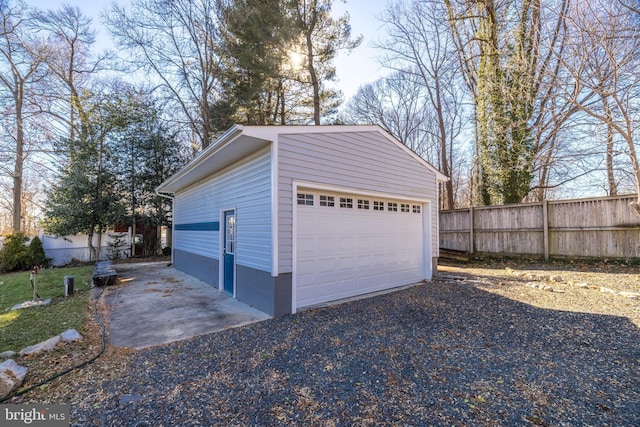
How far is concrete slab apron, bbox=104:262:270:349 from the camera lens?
4.05 metres

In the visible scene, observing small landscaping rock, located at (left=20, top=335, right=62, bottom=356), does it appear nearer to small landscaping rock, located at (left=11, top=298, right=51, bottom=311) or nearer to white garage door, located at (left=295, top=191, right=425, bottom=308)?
small landscaping rock, located at (left=11, top=298, right=51, bottom=311)

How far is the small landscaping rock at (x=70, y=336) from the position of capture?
145 inches

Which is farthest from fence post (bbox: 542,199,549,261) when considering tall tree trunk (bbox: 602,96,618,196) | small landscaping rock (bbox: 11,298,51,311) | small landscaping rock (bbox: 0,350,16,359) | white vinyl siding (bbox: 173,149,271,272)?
small landscaping rock (bbox: 11,298,51,311)

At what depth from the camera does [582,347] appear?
3412 mm

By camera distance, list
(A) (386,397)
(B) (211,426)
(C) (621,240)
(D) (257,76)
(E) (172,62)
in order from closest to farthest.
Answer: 1. (B) (211,426)
2. (A) (386,397)
3. (C) (621,240)
4. (D) (257,76)
5. (E) (172,62)

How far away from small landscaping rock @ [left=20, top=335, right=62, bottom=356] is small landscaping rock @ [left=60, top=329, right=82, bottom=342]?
0.11 m

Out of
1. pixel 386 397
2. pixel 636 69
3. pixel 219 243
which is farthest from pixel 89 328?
pixel 636 69

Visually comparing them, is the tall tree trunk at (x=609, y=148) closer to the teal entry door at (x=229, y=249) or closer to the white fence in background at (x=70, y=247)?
the teal entry door at (x=229, y=249)

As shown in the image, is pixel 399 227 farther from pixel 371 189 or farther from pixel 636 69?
pixel 636 69

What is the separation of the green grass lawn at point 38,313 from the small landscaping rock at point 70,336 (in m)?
0.24

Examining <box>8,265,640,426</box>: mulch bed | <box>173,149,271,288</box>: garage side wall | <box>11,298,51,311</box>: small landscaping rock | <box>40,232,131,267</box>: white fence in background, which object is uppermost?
<box>173,149,271,288</box>: garage side wall

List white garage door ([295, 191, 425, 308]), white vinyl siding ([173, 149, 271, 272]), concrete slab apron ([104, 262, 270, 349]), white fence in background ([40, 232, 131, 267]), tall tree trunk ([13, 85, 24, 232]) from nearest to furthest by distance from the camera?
concrete slab apron ([104, 262, 270, 349]) → white vinyl siding ([173, 149, 271, 272]) → white garage door ([295, 191, 425, 308]) → white fence in background ([40, 232, 131, 267]) → tall tree trunk ([13, 85, 24, 232])

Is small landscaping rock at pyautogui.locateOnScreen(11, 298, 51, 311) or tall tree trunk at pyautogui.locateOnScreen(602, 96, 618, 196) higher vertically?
tall tree trunk at pyautogui.locateOnScreen(602, 96, 618, 196)

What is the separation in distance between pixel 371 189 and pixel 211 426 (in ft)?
16.1
